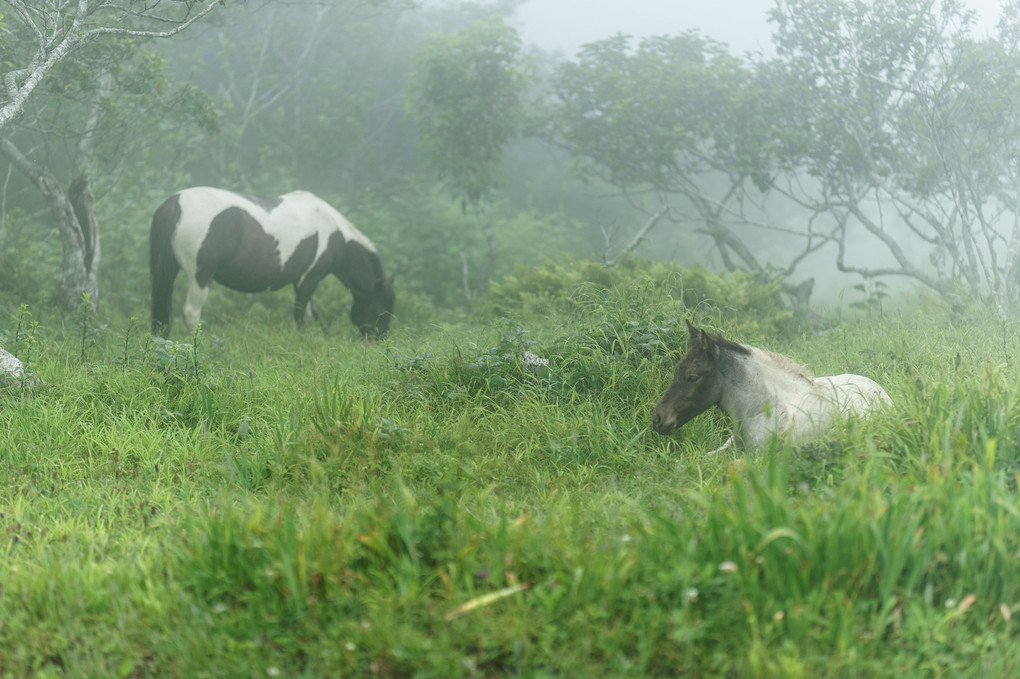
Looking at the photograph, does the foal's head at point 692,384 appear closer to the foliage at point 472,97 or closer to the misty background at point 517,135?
the misty background at point 517,135

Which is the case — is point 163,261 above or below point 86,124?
below

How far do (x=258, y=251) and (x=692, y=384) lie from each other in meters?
6.47

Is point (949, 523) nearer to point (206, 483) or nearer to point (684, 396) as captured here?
point (684, 396)

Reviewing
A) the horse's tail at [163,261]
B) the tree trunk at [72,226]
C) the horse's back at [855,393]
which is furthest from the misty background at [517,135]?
the horse's back at [855,393]

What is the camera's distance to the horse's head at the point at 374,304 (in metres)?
10.5

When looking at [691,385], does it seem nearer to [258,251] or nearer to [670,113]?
Answer: [258,251]

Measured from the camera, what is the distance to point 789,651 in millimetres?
2645

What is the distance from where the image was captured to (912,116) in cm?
1227

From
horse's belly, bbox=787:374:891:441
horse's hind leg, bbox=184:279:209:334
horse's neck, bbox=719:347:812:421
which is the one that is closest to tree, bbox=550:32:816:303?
horse's hind leg, bbox=184:279:209:334

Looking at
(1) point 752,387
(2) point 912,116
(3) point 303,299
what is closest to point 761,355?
(1) point 752,387

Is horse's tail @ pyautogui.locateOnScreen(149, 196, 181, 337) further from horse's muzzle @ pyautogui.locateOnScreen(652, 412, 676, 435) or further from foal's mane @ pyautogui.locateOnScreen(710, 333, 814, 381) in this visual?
foal's mane @ pyautogui.locateOnScreen(710, 333, 814, 381)

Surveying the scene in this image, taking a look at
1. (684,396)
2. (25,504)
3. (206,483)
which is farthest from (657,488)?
(25,504)

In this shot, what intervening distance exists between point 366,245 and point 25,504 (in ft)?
21.7

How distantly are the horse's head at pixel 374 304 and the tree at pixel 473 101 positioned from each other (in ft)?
13.5
